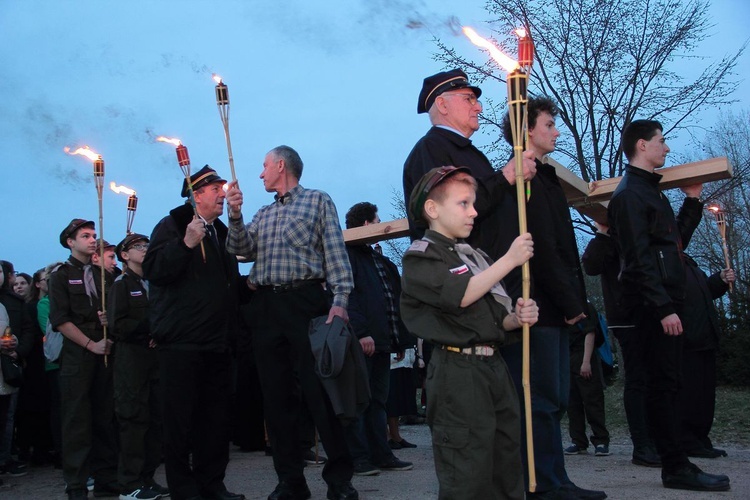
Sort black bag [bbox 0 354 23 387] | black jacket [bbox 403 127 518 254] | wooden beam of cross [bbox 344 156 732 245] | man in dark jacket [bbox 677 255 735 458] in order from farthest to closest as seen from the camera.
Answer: black bag [bbox 0 354 23 387] → man in dark jacket [bbox 677 255 735 458] → wooden beam of cross [bbox 344 156 732 245] → black jacket [bbox 403 127 518 254]

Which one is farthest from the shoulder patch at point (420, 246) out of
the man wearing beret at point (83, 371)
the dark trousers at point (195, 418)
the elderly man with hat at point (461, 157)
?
the man wearing beret at point (83, 371)

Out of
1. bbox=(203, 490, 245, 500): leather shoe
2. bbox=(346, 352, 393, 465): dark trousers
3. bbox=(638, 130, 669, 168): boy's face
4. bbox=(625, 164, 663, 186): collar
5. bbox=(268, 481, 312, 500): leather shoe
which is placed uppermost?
bbox=(638, 130, 669, 168): boy's face

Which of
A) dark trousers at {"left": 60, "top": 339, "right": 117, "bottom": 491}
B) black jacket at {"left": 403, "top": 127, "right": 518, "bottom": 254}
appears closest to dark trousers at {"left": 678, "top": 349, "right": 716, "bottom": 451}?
black jacket at {"left": 403, "top": 127, "right": 518, "bottom": 254}

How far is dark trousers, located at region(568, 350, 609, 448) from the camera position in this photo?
8.46 m

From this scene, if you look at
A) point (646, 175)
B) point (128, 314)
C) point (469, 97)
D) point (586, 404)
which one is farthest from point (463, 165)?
point (586, 404)

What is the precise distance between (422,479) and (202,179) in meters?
3.01

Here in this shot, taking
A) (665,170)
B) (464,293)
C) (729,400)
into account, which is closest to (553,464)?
(464,293)

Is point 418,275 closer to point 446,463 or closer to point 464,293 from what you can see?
point 464,293

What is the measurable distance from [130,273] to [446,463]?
Result: 15.4 ft

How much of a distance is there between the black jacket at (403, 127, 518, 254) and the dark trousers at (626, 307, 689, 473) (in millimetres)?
1822

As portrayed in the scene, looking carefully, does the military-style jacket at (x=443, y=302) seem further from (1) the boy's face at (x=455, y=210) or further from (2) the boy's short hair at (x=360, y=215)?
(2) the boy's short hair at (x=360, y=215)

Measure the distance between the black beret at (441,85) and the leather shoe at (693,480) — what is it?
2.89m

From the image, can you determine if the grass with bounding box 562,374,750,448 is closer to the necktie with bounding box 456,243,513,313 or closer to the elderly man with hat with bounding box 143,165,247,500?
the elderly man with hat with bounding box 143,165,247,500

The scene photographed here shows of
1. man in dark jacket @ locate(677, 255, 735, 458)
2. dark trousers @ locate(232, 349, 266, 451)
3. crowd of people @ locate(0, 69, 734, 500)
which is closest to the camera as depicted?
crowd of people @ locate(0, 69, 734, 500)
